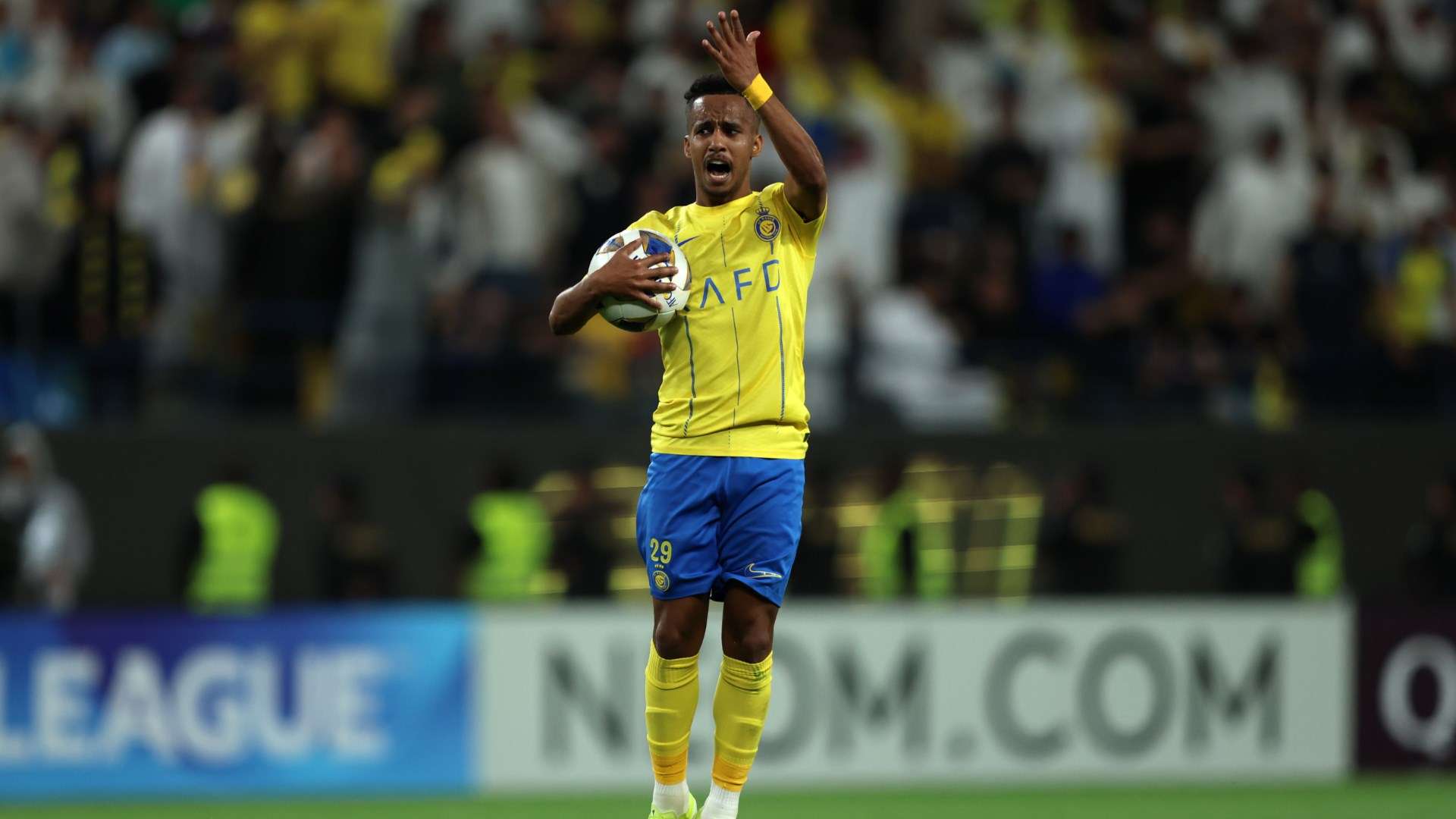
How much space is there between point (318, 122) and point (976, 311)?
497 centimetres

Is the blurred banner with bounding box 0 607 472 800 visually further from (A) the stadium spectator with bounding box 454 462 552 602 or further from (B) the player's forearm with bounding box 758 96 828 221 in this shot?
(B) the player's forearm with bounding box 758 96 828 221

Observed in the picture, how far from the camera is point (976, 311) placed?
616 inches

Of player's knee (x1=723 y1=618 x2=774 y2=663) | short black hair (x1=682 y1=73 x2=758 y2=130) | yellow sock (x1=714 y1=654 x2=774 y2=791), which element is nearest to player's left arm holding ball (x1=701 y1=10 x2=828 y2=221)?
short black hair (x1=682 y1=73 x2=758 y2=130)

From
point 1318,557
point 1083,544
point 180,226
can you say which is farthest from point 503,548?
point 1318,557

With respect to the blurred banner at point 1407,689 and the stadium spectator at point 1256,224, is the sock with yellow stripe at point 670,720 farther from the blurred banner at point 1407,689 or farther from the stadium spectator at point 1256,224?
the stadium spectator at point 1256,224

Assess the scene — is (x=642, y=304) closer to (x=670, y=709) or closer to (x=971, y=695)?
(x=670, y=709)

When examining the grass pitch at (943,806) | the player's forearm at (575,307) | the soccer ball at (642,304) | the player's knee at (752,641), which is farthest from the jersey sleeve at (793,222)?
the grass pitch at (943,806)

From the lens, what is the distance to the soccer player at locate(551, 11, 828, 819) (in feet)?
23.7

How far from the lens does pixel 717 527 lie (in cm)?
729

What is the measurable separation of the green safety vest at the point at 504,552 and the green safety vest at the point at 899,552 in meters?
2.32

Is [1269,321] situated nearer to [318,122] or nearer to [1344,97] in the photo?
[1344,97]

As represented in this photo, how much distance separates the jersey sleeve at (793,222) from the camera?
735 centimetres

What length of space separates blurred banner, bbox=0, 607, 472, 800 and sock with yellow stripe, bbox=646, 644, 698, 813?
20.2ft

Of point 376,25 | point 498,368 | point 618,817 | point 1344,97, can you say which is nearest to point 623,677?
point 618,817
